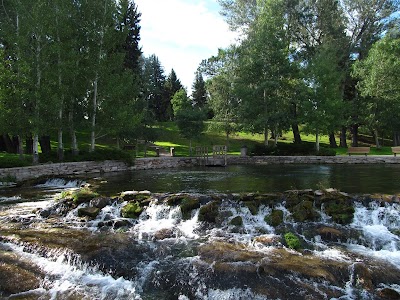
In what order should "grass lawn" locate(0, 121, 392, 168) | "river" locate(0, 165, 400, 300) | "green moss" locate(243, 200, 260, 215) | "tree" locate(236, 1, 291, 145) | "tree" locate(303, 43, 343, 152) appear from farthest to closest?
1. "tree" locate(303, 43, 343, 152)
2. "tree" locate(236, 1, 291, 145)
3. "grass lawn" locate(0, 121, 392, 168)
4. "green moss" locate(243, 200, 260, 215)
5. "river" locate(0, 165, 400, 300)

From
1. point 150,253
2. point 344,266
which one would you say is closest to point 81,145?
point 150,253

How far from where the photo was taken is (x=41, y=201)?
12930 mm

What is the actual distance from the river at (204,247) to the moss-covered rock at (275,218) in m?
0.03

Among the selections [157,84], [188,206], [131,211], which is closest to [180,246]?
[188,206]

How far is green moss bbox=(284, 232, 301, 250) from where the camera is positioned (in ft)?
27.4

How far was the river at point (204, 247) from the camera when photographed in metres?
6.55

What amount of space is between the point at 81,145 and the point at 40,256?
2937cm

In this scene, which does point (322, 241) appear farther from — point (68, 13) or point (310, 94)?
point (310, 94)

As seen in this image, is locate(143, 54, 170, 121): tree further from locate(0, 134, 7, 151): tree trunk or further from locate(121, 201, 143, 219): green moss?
locate(121, 201, 143, 219): green moss

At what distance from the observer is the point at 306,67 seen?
1316 inches

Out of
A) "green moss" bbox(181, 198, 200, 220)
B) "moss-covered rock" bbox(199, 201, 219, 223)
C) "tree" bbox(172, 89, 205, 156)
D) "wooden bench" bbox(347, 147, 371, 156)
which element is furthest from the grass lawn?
"moss-covered rock" bbox(199, 201, 219, 223)

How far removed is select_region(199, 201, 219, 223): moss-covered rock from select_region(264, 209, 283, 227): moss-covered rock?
1567 millimetres

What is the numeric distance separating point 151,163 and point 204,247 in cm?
1810

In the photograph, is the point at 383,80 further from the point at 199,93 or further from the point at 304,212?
the point at 199,93
